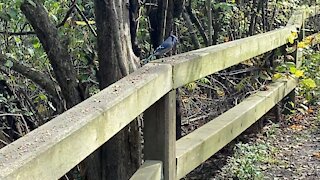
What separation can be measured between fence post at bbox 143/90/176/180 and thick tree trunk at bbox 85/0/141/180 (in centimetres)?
34

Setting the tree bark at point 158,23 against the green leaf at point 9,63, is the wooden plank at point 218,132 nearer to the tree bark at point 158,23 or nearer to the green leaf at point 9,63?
the tree bark at point 158,23

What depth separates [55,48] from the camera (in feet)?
10.2

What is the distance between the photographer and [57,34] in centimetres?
312

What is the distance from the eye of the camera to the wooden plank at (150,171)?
2276 millimetres

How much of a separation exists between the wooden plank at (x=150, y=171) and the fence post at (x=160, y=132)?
1.6 inches

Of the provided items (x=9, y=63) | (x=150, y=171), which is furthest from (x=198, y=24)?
(x=150, y=171)

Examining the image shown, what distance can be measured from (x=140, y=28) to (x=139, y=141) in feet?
5.16

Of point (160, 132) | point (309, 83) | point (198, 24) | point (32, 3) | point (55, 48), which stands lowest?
point (309, 83)

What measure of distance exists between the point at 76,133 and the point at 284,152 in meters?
3.07

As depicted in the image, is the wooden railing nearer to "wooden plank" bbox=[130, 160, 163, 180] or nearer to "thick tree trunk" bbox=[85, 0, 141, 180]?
"wooden plank" bbox=[130, 160, 163, 180]

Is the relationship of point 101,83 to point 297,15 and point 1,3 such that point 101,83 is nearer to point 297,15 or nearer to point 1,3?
point 1,3

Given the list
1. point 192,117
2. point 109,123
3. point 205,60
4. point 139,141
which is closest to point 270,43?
point 192,117

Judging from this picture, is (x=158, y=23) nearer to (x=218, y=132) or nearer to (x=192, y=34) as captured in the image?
(x=218, y=132)

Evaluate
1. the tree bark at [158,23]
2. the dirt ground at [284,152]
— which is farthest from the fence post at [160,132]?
the tree bark at [158,23]
